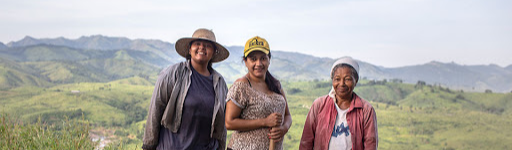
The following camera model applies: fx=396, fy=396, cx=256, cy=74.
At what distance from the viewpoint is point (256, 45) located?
2719 millimetres

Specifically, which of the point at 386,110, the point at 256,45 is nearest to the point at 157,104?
the point at 256,45

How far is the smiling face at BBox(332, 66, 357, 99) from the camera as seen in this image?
2809 mm

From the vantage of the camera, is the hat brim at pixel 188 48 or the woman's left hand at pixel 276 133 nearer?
the woman's left hand at pixel 276 133

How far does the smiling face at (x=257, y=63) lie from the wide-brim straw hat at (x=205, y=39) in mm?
498

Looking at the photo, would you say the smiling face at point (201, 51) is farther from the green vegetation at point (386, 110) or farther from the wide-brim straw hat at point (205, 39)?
the green vegetation at point (386, 110)

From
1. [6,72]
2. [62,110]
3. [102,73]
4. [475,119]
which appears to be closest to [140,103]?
[62,110]

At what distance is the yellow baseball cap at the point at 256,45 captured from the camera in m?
2.71

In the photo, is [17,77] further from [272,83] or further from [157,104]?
[272,83]

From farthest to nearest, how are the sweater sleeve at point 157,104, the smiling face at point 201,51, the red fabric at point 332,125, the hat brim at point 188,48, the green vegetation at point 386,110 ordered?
the green vegetation at point 386,110 < the hat brim at point 188,48 < the smiling face at point 201,51 < the sweater sleeve at point 157,104 < the red fabric at point 332,125

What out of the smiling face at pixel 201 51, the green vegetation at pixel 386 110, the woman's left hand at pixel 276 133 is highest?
the smiling face at pixel 201 51

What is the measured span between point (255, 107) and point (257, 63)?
309 mm

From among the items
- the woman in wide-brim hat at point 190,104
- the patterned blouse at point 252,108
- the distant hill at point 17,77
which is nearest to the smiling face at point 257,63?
the patterned blouse at point 252,108

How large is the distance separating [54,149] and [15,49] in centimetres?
20688

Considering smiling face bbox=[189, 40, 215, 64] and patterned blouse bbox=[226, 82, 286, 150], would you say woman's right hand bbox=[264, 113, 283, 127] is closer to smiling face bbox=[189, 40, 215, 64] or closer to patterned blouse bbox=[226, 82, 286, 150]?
patterned blouse bbox=[226, 82, 286, 150]
